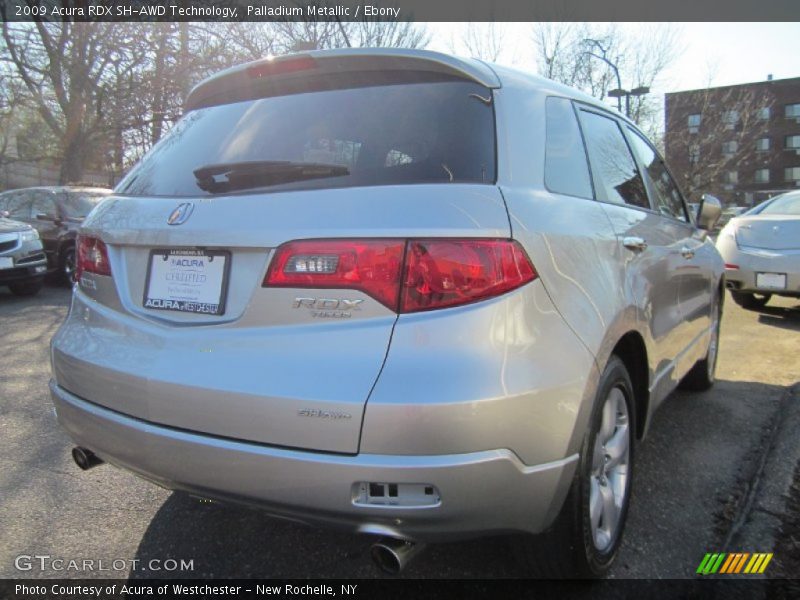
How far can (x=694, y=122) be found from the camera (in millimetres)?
33281

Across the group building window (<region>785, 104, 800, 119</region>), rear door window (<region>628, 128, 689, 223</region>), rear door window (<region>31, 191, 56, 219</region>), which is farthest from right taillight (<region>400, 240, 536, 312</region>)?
building window (<region>785, 104, 800, 119</region>)

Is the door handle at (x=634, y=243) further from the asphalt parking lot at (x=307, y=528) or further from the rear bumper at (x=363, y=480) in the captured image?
the asphalt parking lot at (x=307, y=528)

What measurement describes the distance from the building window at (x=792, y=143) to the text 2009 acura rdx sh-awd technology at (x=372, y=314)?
7166 centimetres

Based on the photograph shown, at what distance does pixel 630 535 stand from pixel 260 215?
6.43ft

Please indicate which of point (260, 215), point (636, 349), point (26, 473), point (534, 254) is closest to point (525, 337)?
point (534, 254)

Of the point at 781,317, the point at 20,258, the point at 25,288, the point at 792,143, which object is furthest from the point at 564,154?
the point at 792,143

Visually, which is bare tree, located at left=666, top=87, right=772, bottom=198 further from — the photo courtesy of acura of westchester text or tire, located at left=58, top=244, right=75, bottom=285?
the photo courtesy of acura of westchester text

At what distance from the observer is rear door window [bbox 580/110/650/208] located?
2551 mm

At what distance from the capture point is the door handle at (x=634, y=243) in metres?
2.40

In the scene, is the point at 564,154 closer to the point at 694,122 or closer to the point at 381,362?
the point at 381,362

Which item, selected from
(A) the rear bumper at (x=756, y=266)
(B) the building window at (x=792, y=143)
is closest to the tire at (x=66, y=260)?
(A) the rear bumper at (x=756, y=266)

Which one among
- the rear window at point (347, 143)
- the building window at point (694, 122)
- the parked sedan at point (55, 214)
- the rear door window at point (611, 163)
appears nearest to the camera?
the rear window at point (347, 143)

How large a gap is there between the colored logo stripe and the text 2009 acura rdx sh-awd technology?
1.07 feet

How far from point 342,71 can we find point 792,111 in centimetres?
7289
